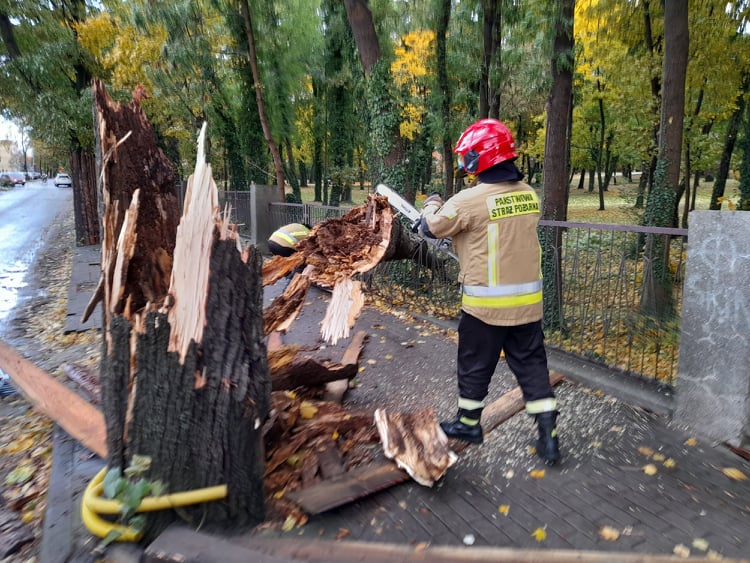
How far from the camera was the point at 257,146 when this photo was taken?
19.8m

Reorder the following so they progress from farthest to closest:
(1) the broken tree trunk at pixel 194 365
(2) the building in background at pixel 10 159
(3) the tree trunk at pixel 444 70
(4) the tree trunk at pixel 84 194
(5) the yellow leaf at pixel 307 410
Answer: (2) the building in background at pixel 10 159 < (4) the tree trunk at pixel 84 194 < (3) the tree trunk at pixel 444 70 < (5) the yellow leaf at pixel 307 410 < (1) the broken tree trunk at pixel 194 365

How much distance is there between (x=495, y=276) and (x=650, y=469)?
1455 mm

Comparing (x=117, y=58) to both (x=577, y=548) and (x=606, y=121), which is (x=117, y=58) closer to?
(x=577, y=548)

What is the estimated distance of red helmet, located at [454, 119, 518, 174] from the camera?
10.4ft

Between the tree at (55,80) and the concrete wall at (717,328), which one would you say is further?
the tree at (55,80)

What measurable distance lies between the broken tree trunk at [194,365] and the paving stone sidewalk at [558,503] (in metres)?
0.33

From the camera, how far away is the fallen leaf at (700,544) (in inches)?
96.0

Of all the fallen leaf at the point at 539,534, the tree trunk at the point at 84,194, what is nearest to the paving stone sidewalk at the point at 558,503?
the fallen leaf at the point at 539,534

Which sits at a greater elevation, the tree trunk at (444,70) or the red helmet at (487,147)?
the tree trunk at (444,70)

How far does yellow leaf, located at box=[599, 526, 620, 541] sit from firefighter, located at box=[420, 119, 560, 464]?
1.86 ft

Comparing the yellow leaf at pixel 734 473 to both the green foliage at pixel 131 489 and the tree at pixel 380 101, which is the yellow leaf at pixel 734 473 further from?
the tree at pixel 380 101

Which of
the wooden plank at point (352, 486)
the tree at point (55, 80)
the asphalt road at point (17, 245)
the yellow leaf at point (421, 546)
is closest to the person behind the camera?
the yellow leaf at point (421, 546)

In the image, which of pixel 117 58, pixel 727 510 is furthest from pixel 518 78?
pixel 727 510

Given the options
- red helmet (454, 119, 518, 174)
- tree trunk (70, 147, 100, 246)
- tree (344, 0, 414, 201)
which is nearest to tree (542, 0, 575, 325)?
tree (344, 0, 414, 201)
